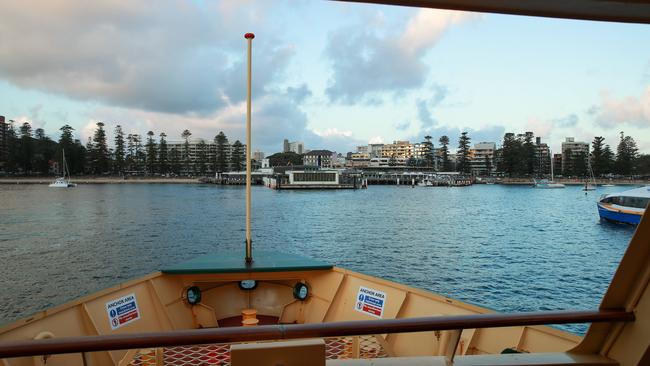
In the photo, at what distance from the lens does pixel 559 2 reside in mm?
2205

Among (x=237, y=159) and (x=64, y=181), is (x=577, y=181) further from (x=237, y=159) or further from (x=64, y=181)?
(x=64, y=181)

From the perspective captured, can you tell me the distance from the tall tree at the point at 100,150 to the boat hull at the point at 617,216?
13674 cm

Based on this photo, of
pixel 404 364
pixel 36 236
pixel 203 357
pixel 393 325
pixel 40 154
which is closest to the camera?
pixel 393 325

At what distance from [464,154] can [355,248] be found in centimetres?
13747

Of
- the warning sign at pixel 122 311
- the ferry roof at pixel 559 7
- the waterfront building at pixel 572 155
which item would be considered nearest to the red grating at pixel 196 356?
the warning sign at pixel 122 311

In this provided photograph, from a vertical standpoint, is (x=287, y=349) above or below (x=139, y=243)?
above

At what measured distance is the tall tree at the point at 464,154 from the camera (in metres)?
156

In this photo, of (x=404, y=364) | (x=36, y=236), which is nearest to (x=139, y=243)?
(x=36, y=236)

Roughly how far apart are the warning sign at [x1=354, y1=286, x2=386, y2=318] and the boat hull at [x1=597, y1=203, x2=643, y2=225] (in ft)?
146

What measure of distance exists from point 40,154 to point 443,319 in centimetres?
15602

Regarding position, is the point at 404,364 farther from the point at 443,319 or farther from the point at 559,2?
the point at 559,2

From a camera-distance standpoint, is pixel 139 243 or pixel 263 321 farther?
pixel 139 243

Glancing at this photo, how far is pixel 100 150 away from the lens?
138 m

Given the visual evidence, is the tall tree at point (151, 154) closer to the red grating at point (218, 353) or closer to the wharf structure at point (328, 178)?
the wharf structure at point (328, 178)
